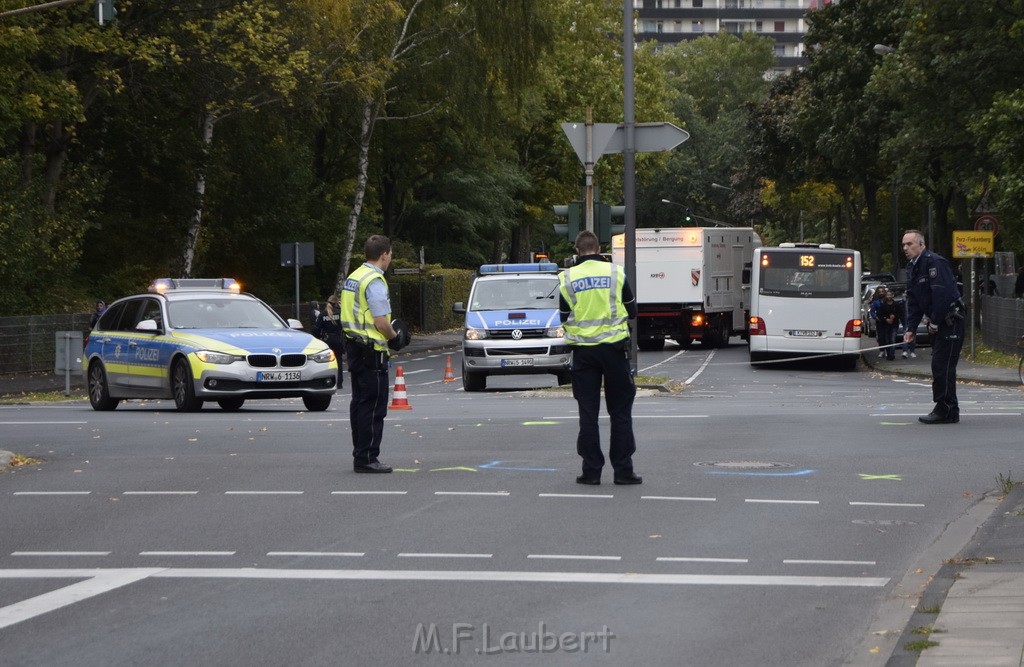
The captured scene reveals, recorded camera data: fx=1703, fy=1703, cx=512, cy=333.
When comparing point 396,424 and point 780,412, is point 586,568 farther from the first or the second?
point 780,412

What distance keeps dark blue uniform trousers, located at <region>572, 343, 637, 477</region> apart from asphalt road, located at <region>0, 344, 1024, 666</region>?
0.27 meters

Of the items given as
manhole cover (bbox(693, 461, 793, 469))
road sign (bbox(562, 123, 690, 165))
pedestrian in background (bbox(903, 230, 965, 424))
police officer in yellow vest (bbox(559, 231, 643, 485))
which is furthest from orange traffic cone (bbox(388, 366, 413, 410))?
police officer in yellow vest (bbox(559, 231, 643, 485))

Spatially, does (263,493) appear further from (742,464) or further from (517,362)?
(517,362)

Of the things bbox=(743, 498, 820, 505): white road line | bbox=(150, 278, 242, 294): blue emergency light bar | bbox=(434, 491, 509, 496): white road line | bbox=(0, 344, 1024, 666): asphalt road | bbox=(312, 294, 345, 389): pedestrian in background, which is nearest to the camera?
bbox=(0, 344, 1024, 666): asphalt road

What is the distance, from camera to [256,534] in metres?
→ 9.55

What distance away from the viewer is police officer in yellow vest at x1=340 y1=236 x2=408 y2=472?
40.5ft

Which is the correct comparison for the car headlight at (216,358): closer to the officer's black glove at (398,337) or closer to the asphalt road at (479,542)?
the asphalt road at (479,542)

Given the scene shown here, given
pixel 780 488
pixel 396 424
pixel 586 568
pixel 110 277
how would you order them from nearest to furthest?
1. pixel 586 568
2. pixel 780 488
3. pixel 396 424
4. pixel 110 277

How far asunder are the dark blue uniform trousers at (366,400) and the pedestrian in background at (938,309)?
6150 mm

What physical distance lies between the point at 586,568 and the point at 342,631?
1849mm

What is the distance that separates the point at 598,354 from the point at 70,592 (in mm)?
4860

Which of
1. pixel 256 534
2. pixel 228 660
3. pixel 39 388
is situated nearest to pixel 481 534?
pixel 256 534

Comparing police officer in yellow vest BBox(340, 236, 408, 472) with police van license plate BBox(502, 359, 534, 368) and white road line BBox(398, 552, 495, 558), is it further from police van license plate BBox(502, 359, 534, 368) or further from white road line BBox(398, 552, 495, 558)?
police van license plate BBox(502, 359, 534, 368)

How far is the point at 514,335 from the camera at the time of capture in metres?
27.2
